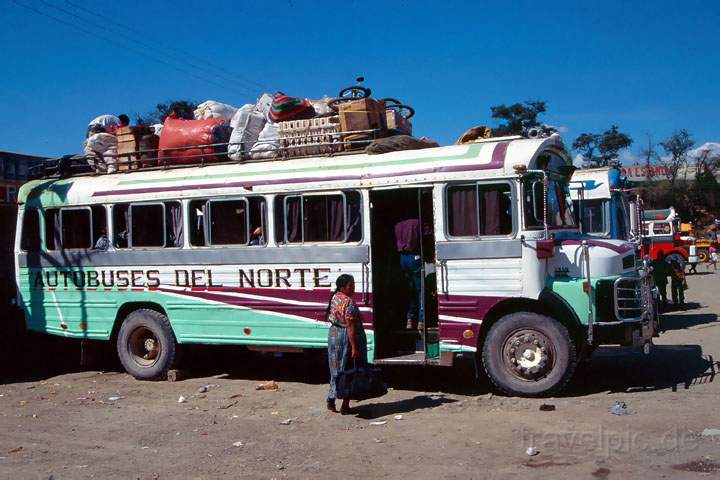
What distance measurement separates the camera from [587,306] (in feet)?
27.0

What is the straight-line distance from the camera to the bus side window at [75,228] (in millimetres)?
11188

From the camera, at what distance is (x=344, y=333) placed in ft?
26.2

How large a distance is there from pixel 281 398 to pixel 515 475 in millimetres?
4117

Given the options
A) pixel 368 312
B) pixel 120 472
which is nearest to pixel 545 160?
pixel 368 312

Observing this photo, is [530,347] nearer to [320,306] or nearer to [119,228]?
[320,306]

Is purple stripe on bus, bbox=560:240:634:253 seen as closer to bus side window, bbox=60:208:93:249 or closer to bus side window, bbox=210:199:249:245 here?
bus side window, bbox=210:199:249:245

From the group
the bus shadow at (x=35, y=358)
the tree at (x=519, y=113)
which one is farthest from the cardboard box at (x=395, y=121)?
the tree at (x=519, y=113)

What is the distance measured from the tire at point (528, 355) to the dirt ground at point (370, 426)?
0.67 feet

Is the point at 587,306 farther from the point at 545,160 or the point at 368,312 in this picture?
the point at 368,312

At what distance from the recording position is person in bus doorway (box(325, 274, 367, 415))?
790 centimetres

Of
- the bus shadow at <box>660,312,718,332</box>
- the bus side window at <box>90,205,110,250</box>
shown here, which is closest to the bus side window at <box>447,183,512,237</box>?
the bus side window at <box>90,205,110,250</box>

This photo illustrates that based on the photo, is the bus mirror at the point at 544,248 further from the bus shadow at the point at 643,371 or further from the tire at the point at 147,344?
the tire at the point at 147,344

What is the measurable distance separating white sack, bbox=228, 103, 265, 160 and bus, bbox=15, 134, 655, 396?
0.51 metres

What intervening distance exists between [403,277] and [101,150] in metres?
5.61
